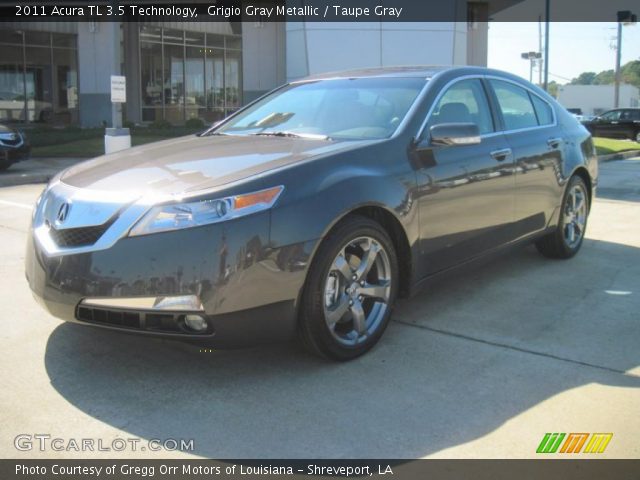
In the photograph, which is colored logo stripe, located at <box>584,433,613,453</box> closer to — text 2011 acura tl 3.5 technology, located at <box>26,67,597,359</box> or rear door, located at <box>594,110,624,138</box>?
text 2011 acura tl 3.5 technology, located at <box>26,67,597,359</box>

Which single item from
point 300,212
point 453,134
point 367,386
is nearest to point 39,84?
point 453,134

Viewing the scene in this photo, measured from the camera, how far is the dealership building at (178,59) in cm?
2438

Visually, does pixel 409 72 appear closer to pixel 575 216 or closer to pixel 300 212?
pixel 300 212

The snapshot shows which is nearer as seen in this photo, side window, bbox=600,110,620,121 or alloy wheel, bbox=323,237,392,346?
alloy wheel, bbox=323,237,392,346

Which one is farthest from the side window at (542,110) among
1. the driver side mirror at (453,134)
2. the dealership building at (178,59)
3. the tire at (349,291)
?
the dealership building at (178,59)

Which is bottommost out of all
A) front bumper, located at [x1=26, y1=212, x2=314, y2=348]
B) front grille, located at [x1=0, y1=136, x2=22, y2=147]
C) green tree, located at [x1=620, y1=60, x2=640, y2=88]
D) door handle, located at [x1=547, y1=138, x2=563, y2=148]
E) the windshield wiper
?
front bumper, located at [x1=26, y1=212, x2=314, y2=348]

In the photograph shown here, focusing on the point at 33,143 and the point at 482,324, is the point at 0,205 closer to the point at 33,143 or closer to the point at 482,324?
the point at 482,324

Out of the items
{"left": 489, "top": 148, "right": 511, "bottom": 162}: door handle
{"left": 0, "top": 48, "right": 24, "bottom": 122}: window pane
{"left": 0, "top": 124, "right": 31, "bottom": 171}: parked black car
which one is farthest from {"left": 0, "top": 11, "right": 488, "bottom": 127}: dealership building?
{"left": 489, "top": 148, "right": 511, "bottom": 162}: door handle

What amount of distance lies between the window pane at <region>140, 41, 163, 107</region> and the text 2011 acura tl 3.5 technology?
2300 centimetres

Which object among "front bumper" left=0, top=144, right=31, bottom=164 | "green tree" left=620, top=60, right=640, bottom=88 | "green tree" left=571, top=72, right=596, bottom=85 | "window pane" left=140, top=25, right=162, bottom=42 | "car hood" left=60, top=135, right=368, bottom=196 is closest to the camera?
"car hood" left=60, top=135, right=368, bottom=196

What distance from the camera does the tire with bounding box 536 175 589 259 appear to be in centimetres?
590

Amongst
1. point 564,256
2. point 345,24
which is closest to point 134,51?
point 345,24

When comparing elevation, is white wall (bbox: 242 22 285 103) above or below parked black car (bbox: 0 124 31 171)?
above

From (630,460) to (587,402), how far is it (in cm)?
51
